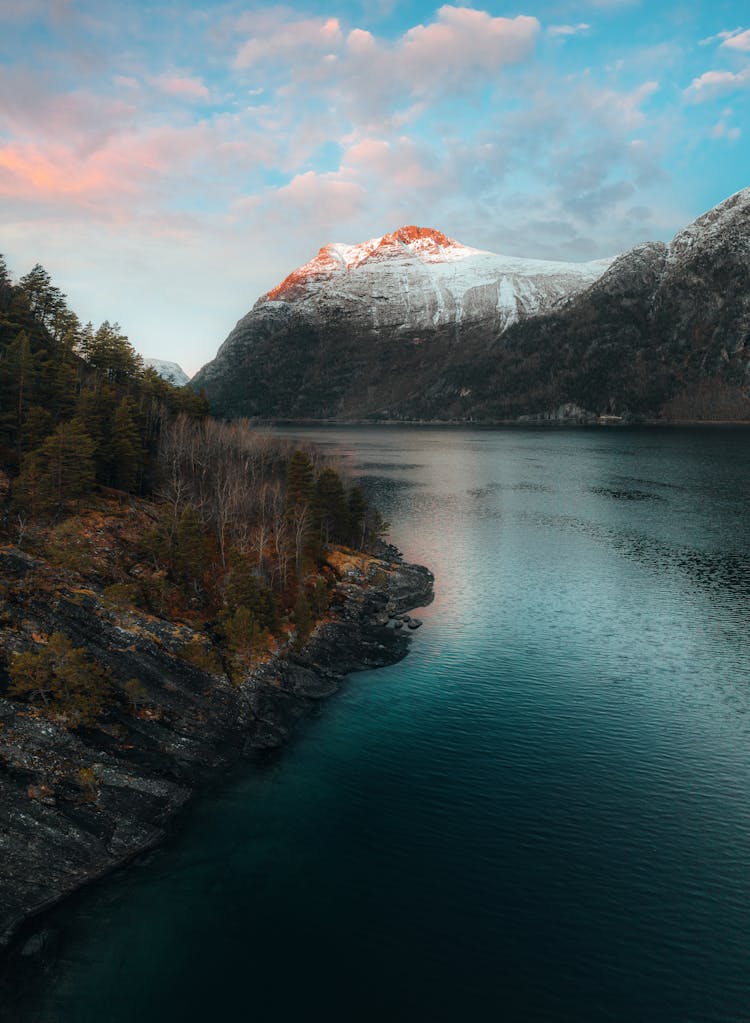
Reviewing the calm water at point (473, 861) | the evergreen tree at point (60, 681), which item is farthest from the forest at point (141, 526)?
the calm water at point (473, 861)

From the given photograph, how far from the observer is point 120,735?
124ft

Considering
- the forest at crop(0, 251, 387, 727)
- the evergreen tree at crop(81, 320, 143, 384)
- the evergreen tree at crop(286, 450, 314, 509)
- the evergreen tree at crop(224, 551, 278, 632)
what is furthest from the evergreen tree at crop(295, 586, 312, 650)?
the evergreen tree at crop(81, 320, 143, 384)

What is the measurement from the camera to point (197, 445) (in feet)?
310

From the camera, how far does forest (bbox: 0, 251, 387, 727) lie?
46.2 meters

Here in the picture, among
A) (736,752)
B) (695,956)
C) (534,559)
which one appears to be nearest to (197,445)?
(534,559)

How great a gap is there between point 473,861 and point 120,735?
2208 cm

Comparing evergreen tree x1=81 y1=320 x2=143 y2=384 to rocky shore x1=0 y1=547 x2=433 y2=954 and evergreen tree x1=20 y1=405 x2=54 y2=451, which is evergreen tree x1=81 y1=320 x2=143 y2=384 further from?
rocky shore x1=0 y1=547 x2=433 y2=954

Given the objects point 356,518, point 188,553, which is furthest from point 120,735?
point 356,518

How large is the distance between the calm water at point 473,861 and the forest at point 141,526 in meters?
10.8

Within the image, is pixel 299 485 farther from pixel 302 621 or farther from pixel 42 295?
pixel 42 295

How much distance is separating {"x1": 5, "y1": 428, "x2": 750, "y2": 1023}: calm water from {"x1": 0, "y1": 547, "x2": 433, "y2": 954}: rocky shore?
1998 mm

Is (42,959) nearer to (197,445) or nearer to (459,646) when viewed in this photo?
(459,646)

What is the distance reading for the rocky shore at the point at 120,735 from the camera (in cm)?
2952

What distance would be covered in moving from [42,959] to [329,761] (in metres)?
18.9
